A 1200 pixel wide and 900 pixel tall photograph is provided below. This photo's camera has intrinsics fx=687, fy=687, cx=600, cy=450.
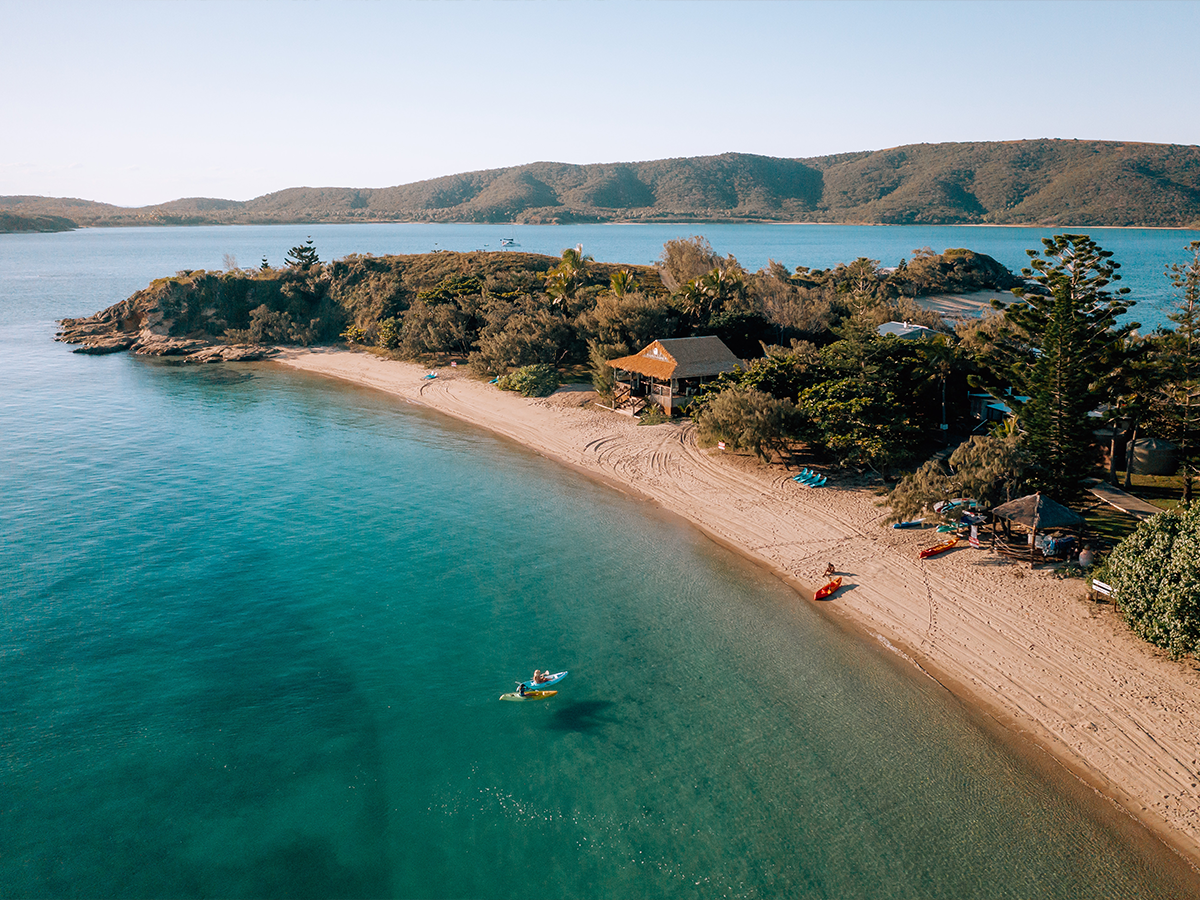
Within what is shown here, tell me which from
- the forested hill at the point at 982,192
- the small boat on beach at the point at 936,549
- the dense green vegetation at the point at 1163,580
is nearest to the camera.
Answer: the dense green vegetation at the point at 1163,580

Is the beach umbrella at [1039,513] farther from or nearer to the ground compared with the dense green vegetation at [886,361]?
nearer to the ground

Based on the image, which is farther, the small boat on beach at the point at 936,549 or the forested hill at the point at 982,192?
the forested hill at the point at 982,192

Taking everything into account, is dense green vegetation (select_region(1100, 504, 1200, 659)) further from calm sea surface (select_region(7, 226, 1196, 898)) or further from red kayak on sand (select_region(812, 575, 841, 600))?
red kayak on sand (select_region(812, 575, 841, 600))

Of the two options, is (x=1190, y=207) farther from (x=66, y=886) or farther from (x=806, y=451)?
(x=66, y=886)

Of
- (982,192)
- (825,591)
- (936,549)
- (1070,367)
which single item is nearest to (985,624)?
(936,549)

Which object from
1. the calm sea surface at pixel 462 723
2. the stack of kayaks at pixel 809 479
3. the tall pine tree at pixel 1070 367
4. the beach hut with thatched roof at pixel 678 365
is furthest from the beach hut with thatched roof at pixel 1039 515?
the beach hut with thatched roof at pixel 678 365

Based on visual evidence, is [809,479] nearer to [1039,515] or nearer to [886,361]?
[886,361]

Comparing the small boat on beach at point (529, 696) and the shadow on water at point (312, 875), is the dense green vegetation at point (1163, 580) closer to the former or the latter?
the small boat on beach at point (529, 696)
